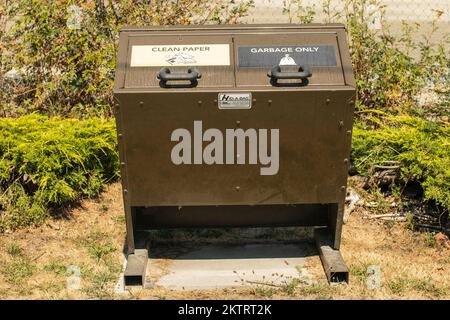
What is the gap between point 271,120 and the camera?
14.7 ft

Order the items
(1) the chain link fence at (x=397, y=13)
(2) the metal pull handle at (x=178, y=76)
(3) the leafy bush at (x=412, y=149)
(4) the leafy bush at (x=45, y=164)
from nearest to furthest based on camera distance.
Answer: (2) the metal pull handle at (x=178, y=76) → (3) the leafy bush at (x=412, y=149) → (4) the leafy bush at (x=45, y=164) → (1) the chain link fence at (x=397, y=13)

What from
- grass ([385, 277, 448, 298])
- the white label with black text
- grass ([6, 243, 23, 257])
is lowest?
grass ([385, 277, 448, 298])

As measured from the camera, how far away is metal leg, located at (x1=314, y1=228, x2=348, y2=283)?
4.78m

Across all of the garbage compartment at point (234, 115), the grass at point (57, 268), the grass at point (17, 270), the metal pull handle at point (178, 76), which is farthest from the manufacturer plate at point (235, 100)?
the grass at point (17, 270)

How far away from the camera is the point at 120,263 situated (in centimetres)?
504

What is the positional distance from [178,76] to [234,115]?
0.43 meters

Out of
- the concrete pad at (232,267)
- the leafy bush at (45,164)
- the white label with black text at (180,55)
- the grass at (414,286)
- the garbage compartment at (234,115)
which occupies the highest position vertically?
the white label with black text at (180,55)

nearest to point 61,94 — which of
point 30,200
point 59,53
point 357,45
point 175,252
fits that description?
point 59,53

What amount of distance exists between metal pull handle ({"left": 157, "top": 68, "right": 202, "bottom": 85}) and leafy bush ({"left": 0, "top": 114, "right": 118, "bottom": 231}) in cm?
143

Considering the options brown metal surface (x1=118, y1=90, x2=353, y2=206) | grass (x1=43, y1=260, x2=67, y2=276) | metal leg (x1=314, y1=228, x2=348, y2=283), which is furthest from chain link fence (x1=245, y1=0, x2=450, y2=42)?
grass (x1=43, y1=260, x2=67, y2=276)

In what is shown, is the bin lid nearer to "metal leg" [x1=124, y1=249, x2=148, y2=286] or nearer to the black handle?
the black handle

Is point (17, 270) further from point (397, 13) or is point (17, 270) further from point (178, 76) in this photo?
point (397, 13)

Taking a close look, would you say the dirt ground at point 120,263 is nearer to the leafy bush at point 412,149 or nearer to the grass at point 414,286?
the grass at point 414,286

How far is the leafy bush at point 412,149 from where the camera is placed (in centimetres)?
526
